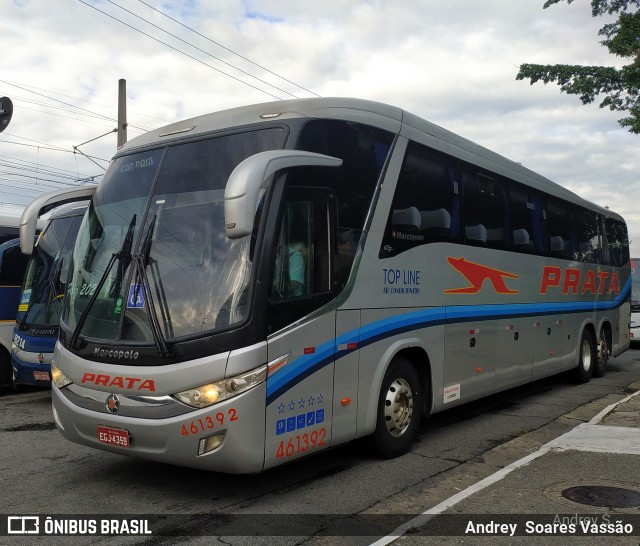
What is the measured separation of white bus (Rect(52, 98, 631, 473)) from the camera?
517 centimetres

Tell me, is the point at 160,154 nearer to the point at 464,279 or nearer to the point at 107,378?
the point at 107,378

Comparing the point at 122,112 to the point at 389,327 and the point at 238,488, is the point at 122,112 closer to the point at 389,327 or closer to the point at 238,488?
the point at 389,327

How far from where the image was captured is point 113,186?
21.0 feet

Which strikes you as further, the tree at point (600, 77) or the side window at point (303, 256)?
the tree at point (600, 77)

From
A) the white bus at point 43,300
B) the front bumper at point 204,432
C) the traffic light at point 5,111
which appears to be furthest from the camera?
the traffic light at point 5,111

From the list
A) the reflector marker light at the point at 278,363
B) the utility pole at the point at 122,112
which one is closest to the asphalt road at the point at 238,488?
the reflector marker light at the point at 278,363

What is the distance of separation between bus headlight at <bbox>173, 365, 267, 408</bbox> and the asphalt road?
0.91 m

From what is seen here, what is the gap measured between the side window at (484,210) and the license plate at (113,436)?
4.80m

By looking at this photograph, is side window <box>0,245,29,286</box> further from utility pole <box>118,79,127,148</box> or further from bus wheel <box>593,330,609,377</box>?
bus wheel <box>593,330,609,377</box>

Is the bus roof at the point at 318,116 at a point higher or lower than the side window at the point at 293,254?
higher

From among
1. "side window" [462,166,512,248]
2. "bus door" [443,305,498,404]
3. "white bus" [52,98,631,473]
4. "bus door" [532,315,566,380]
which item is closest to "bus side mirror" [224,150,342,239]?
"white bus" [52,98,631,473]

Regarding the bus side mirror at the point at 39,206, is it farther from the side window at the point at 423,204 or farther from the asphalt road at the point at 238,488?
the side window at the point at 423,204

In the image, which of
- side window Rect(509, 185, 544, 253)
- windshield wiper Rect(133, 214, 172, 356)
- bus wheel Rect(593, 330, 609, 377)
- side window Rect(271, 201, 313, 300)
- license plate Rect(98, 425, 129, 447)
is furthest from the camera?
bus wheel Rect(593, 330, 609, 377)

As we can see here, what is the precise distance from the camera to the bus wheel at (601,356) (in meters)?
13.6
